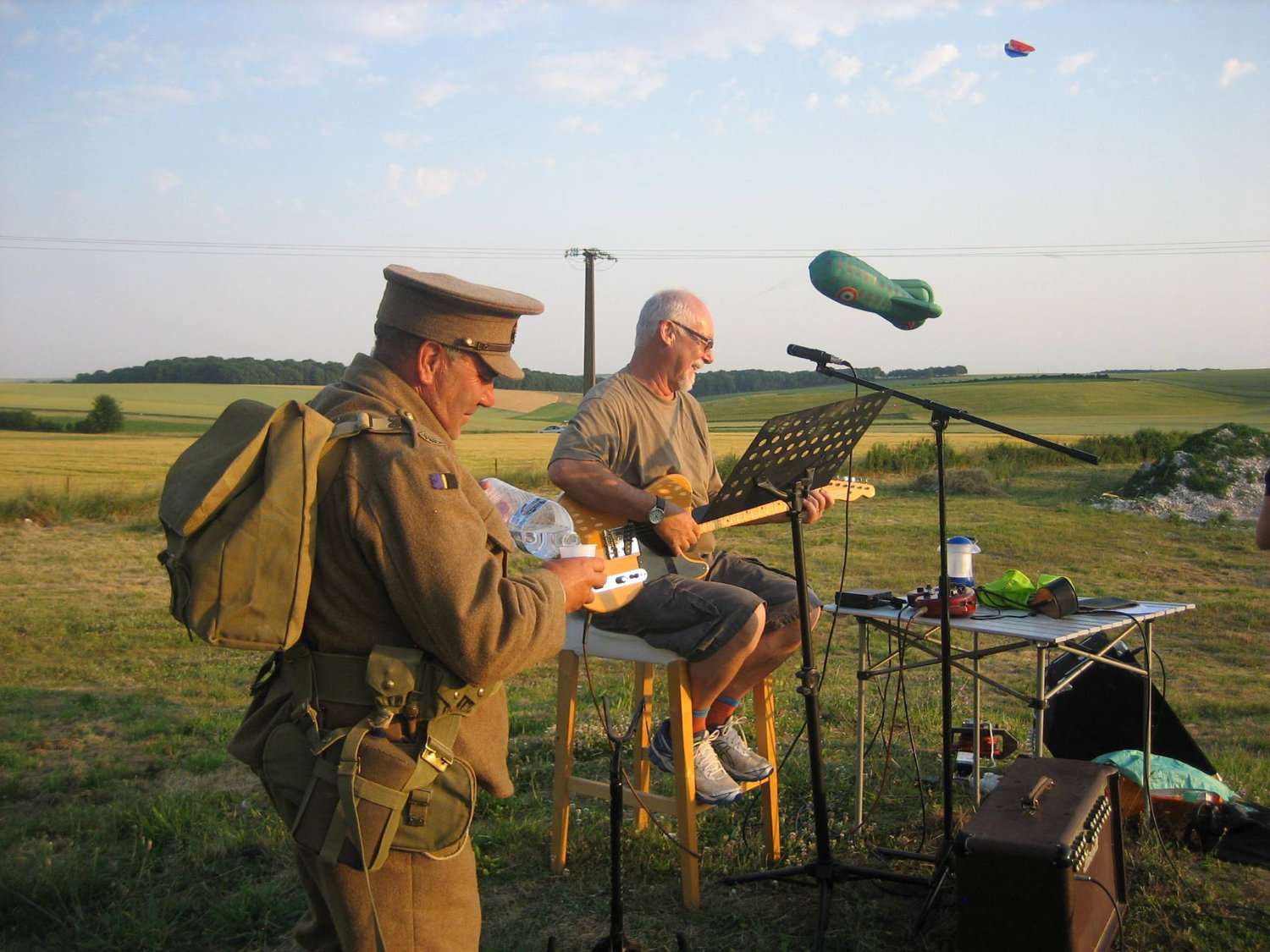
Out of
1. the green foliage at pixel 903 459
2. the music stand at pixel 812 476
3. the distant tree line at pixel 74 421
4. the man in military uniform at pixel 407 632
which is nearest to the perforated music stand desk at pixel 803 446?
the music stand at pixel 812 476

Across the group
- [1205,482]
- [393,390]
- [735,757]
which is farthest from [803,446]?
[1205,482]

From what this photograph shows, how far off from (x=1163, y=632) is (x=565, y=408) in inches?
1515

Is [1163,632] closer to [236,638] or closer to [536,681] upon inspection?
[536,681]

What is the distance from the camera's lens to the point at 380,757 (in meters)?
2.17

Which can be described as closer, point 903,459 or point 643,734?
point 643,734

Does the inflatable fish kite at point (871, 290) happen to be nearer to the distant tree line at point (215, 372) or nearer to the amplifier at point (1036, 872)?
the amplifier at point (1036, 872)

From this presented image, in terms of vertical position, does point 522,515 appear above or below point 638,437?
below

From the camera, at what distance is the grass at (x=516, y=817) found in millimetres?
3590

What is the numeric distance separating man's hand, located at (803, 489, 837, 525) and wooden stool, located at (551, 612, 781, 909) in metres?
0.74

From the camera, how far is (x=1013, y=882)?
2.89 metres

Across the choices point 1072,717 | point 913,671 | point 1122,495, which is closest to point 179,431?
point 1122,495

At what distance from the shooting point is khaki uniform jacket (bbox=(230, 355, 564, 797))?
6.77 feet

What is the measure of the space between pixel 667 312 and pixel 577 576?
2.40 metres

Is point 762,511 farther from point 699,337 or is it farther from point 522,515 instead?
point 522,515
